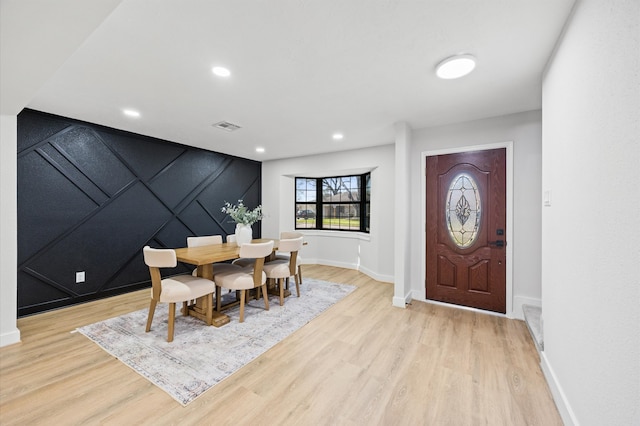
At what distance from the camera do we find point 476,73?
2211 mm

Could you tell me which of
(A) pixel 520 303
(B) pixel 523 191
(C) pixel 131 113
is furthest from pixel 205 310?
(B) pixel 523 191

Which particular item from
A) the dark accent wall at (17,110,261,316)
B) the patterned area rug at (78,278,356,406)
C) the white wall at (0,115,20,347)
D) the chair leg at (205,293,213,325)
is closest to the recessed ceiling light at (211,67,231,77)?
the white wall at (0,115,20,347)

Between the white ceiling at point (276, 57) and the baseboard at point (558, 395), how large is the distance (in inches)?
93.5

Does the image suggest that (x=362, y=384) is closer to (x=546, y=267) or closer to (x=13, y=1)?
(x=546, y=267)

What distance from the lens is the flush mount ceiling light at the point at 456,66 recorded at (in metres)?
1.95

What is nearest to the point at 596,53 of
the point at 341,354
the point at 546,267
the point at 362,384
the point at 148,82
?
the point at 546,267

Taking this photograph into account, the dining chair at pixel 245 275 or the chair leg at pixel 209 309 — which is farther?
the dining chair at pixel 245 275

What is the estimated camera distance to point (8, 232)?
8.00 ft

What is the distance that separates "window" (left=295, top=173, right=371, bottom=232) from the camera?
5594 millimetres

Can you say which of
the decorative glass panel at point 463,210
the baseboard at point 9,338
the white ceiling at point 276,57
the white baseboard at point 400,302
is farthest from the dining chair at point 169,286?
the decorative glass panel at point 463,210

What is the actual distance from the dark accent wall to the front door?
4.29 m

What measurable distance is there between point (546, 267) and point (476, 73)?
5.74 ft

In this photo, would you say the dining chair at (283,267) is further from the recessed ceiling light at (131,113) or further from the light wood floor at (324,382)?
the recessed ceiling light at (131,113)

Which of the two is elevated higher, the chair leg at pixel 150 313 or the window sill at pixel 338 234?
the window sill at pixel 338 234
